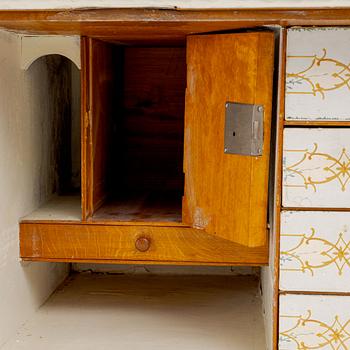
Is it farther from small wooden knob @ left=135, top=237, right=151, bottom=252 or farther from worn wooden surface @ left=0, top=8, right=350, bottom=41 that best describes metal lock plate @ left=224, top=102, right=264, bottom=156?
small wooden knob @ left=135, top=237, right=151, bottom=252

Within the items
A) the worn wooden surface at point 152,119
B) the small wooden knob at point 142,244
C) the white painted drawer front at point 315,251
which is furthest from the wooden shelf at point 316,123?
the worn wooden surface at point 152,119

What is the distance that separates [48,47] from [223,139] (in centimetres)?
56

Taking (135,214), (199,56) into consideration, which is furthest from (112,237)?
(199,56)

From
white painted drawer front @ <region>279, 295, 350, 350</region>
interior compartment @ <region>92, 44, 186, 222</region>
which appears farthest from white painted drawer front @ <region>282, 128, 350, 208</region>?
interior compartment @ <region>92, 44, 186, 222</region>

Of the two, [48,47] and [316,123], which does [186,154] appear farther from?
[48,47]

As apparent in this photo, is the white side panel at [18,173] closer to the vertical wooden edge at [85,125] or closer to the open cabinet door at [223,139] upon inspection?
the vertical wooden edge at [85,125]

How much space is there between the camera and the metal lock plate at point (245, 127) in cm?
132

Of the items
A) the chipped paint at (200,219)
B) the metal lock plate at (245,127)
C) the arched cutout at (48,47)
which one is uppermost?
the arched cutout at (48,47)

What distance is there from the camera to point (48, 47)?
5.32 ft

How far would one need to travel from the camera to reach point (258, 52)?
4.22 ft

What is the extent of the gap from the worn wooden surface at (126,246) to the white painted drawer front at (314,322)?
0.60 ft

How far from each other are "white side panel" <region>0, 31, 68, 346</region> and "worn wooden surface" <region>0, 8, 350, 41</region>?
0.68 ft

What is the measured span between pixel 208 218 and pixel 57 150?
2.35ft

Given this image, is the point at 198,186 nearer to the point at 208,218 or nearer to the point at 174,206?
the point at 208,218
